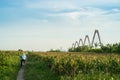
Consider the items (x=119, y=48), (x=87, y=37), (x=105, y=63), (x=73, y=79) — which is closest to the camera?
(x=73, y=79)

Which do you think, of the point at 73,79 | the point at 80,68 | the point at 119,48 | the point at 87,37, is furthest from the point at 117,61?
the point at 87,37

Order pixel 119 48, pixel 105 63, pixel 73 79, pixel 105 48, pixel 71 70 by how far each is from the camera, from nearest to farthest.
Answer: pixel 73 79, pixel 71 70, pixel 105 63, pixel 119 48, pixel 105 48

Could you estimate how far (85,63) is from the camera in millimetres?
30594

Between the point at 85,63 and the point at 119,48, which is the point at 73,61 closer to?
the point at 85,63

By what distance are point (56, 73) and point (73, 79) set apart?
7030mm

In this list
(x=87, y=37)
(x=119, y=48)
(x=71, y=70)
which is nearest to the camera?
(x=71, y=70)

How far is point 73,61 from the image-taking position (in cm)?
2981

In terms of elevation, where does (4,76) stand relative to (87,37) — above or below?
below

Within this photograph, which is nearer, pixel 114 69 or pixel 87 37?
pixel 114 69

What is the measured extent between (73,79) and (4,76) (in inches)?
396

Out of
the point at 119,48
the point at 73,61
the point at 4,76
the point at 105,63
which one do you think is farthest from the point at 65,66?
the point at 119,48

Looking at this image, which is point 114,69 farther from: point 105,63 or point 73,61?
point 73,61

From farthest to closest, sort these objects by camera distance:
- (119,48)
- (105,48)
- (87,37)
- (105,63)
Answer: (87,37) < (105,48) < (119,48) < (105,63)

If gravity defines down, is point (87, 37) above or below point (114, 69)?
above
